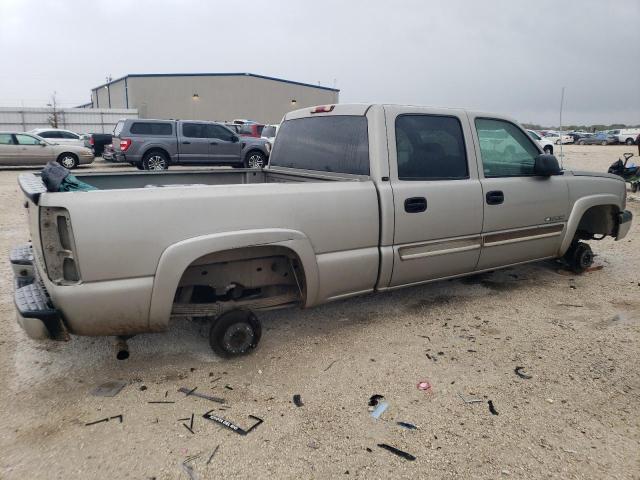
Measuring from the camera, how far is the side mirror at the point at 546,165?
441cm

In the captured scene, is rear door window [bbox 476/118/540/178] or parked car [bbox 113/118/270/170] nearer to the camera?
rear door window [bbox 476/118/540/178]

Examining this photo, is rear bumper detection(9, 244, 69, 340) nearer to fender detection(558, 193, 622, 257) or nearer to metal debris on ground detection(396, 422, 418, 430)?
metal debris on ground detection(396, 422, 418, 430)

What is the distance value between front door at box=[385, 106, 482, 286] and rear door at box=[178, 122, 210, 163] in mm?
13497

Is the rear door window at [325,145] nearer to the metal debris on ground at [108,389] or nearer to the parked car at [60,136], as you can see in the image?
the metal debris on ground at [108,389]

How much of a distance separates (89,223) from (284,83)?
43.3m

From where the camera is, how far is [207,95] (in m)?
40.8

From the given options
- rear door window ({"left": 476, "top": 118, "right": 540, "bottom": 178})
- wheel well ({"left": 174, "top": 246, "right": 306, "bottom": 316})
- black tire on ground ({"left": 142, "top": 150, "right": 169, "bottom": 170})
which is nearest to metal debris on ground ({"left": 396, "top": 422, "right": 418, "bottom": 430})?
wheel well ({"left": 174, "top": 246, "right": 306, "bottom": 316})

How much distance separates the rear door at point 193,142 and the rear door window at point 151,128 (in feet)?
1.51

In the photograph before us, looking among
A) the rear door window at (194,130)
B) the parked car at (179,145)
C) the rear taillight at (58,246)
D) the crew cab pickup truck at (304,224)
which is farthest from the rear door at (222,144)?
the rear taillight at (58,246)

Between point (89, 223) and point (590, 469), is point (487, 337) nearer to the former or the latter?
point (590, 469)

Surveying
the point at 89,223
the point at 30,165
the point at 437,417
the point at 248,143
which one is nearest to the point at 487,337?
the point at 437,417

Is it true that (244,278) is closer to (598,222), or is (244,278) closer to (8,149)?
(598,222)

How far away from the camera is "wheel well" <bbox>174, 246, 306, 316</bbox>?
3.21 m

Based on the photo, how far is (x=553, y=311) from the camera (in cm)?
439
